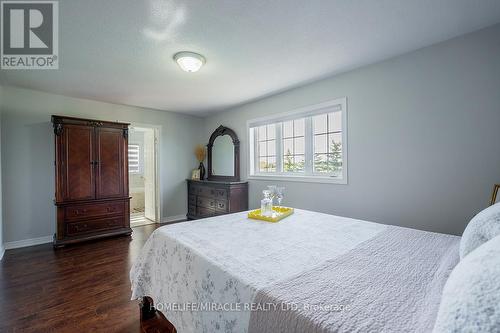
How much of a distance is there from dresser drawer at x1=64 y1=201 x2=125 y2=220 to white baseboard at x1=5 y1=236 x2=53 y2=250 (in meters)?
0.64

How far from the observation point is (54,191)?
3.57 m

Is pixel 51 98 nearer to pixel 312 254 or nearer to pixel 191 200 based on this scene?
pixel 191 200

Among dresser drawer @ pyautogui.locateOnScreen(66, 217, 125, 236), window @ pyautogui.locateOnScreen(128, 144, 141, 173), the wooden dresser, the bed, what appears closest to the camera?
the bed

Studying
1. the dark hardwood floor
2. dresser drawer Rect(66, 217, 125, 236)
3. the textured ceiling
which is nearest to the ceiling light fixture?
the textured ceiling

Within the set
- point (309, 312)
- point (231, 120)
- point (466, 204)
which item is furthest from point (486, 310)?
point (231, 120)

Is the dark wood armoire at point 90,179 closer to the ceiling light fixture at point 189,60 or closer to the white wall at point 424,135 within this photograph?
the ceiling light fixture at point 189,60

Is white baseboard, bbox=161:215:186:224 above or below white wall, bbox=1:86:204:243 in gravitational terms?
below

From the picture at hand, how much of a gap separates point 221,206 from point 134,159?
12.0 feet

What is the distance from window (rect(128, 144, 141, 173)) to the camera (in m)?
6.30

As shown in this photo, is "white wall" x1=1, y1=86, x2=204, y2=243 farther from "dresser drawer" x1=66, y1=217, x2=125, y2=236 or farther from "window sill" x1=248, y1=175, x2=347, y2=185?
"window sill" x1=248, y1=175, x2=347, y2=185

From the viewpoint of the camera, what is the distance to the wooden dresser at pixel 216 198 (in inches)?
157

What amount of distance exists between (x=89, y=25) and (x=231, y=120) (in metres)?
2.87

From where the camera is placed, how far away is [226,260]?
1136 millimetres

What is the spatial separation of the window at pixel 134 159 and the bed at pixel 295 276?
5.29 meters
